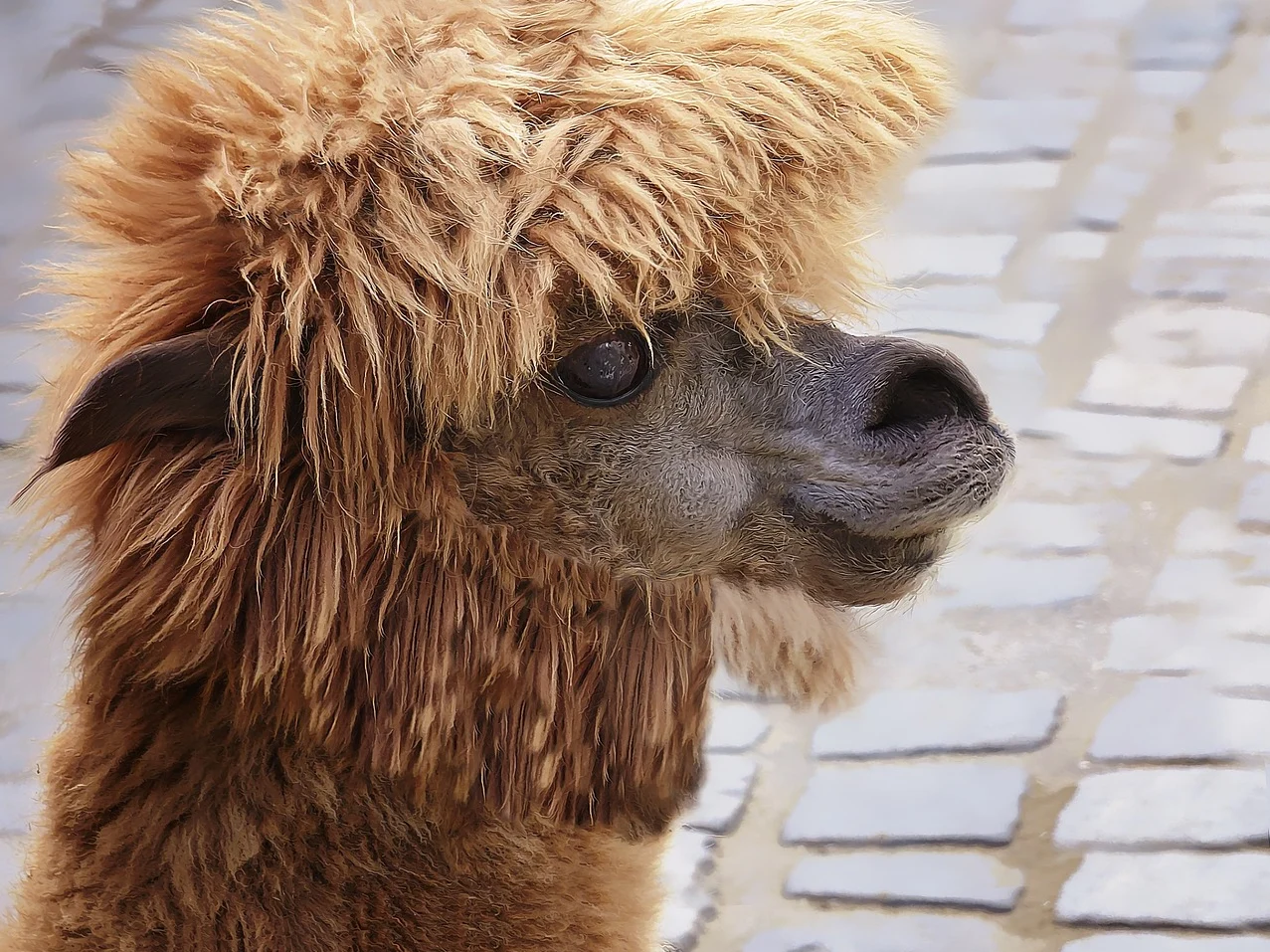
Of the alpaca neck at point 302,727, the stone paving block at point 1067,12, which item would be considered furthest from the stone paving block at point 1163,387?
the alpaca neck at point 302,727

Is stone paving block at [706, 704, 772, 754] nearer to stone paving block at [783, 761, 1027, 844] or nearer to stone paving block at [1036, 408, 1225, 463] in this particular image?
stone paving block at [783, 761, 1027, 844]

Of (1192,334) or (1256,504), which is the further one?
(1192,334)

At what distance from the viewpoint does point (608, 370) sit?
1171mm

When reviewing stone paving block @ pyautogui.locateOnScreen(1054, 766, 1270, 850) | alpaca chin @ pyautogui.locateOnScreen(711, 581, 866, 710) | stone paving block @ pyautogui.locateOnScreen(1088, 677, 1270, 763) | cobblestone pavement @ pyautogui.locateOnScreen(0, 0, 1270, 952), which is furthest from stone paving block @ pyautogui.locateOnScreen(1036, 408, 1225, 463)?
alpaca chin @ pyautogui.locateOnScreen(711, 581, 866, 710)

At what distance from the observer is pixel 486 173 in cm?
109

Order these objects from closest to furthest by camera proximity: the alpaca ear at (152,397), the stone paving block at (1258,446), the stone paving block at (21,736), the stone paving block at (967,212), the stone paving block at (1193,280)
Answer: the alpaca ear at (152,397), the stone paving block at (21,736), the stone paving block at (1258,446), the stone paving block at (1193,280), the stone paving block at (967,212)

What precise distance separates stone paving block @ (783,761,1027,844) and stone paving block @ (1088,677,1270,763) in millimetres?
175

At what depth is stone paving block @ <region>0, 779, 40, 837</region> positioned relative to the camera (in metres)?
2.30

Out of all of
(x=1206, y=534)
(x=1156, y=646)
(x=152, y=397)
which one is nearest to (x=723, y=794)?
(x=1156, y=646)

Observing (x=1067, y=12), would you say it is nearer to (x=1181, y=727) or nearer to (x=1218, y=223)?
(x=1218, y=223)

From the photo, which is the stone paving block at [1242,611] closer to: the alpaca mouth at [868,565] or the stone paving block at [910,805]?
the stone paving block at [910,805]

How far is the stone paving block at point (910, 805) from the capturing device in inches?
86.0

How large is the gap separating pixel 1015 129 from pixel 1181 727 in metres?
2.00

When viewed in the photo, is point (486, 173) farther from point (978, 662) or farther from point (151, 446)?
point (978, 662)
